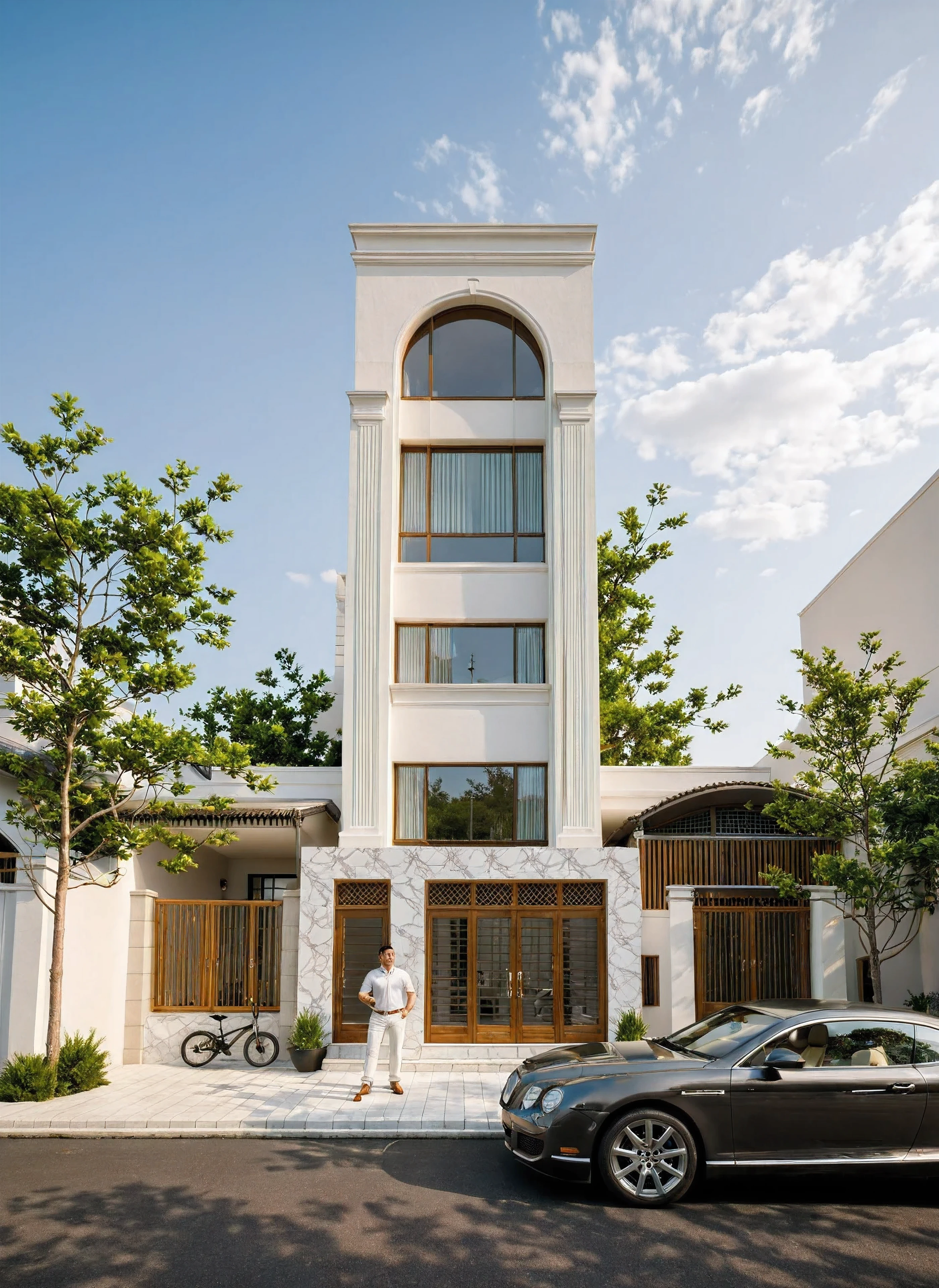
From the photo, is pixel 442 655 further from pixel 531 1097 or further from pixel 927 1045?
pixel 927 1045

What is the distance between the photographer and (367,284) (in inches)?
702

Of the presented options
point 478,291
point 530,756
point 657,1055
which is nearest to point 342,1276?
point 657,1055

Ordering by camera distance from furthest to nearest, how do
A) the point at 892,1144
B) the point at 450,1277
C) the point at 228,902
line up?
the point at 228,902 → the point at 892,1144 → the point at 450,1277

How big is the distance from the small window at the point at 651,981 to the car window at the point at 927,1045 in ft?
25.4

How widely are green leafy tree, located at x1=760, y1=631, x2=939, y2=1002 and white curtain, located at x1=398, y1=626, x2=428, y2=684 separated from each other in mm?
5461

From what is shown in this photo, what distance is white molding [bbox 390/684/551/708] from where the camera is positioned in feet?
54.8

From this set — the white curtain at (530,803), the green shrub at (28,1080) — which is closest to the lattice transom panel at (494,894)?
the white curtain at (530,803)

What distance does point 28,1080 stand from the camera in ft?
40.2

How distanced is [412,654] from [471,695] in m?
1.16

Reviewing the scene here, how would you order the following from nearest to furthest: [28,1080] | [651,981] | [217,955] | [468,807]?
1. [28,1080]
2. [217,955]
3. [651,981]
4. [468,807]

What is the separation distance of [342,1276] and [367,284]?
15.1 m

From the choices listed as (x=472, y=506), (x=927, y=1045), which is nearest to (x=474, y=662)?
(x=472, y=506)

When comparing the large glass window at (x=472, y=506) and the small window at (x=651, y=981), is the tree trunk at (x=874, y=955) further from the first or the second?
the large glass window at (x=472, y=506)

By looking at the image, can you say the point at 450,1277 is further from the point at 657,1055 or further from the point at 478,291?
the point at 478,291
